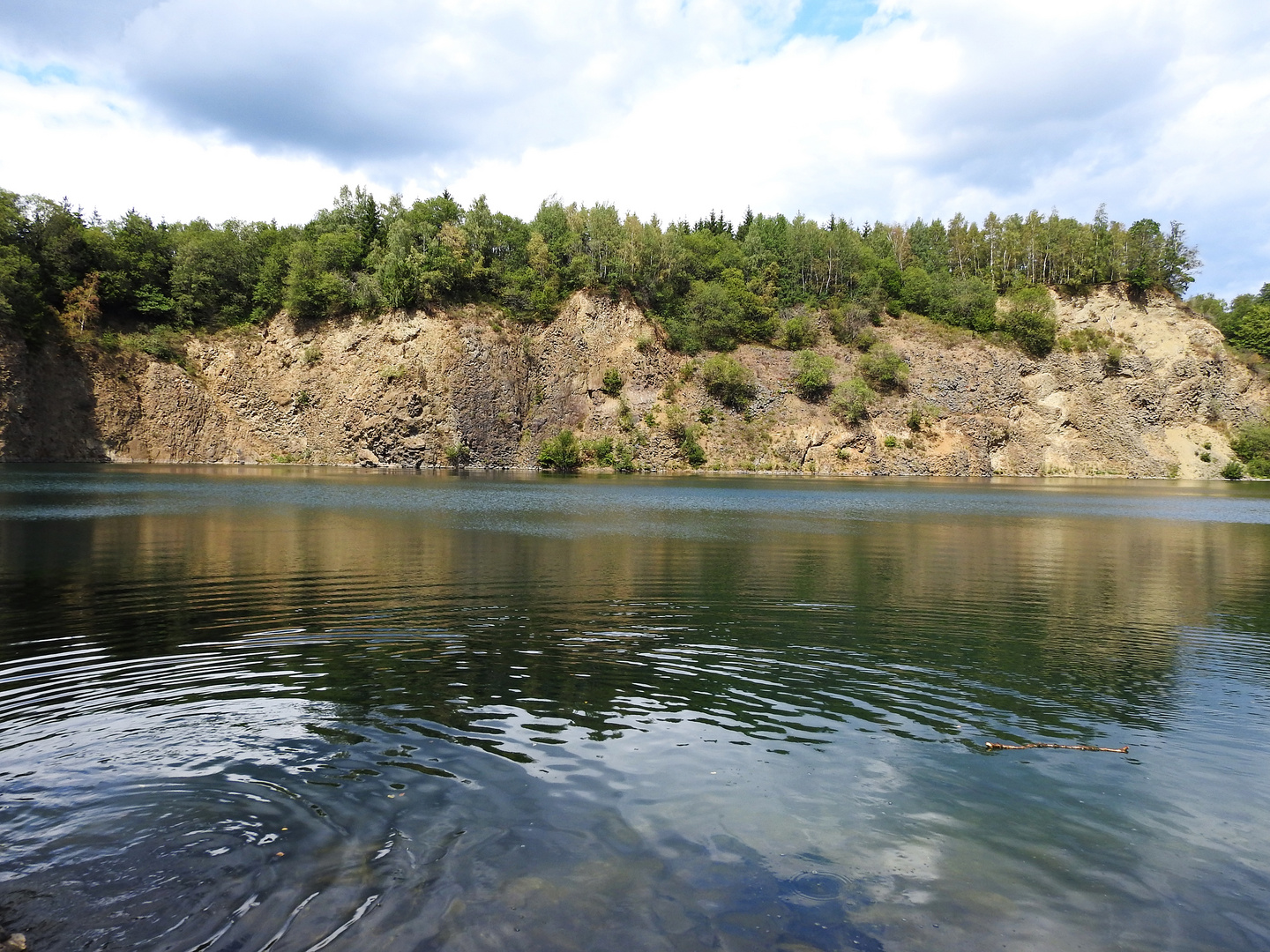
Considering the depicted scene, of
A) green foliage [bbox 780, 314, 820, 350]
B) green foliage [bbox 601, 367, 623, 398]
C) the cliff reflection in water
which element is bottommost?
the cliff reflection in water

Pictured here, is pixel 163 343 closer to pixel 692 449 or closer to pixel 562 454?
pixel 562 454

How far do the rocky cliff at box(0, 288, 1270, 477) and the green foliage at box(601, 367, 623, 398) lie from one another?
2.75 ft

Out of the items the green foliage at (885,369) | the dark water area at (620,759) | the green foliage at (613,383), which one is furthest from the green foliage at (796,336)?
the dark water area at (620,759)

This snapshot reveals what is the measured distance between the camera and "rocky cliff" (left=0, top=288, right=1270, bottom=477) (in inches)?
3593

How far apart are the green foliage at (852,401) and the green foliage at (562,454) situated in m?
34.7

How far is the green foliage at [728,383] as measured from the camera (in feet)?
325

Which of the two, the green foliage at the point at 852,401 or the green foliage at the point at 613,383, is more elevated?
the green foliage at the point at 613,383

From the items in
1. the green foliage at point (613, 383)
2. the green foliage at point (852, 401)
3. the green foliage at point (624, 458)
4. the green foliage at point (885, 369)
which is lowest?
the green foliage at point (624, 458)

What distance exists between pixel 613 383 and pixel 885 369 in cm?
3719

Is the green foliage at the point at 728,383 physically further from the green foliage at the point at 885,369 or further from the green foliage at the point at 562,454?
the green foliage at the point at 562,454

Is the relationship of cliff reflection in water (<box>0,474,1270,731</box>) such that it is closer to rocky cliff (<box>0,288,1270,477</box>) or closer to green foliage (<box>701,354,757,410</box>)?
rocky cliff (<box>0,288,1270,477</box>)

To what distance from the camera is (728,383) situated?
326 ft

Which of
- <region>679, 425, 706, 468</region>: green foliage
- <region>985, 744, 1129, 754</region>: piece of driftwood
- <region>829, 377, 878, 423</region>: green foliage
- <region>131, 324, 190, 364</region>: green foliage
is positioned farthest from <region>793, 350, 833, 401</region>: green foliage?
<region>985, 744, 1129, 754</region>: piece of driftwood

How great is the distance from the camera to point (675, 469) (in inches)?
3711
